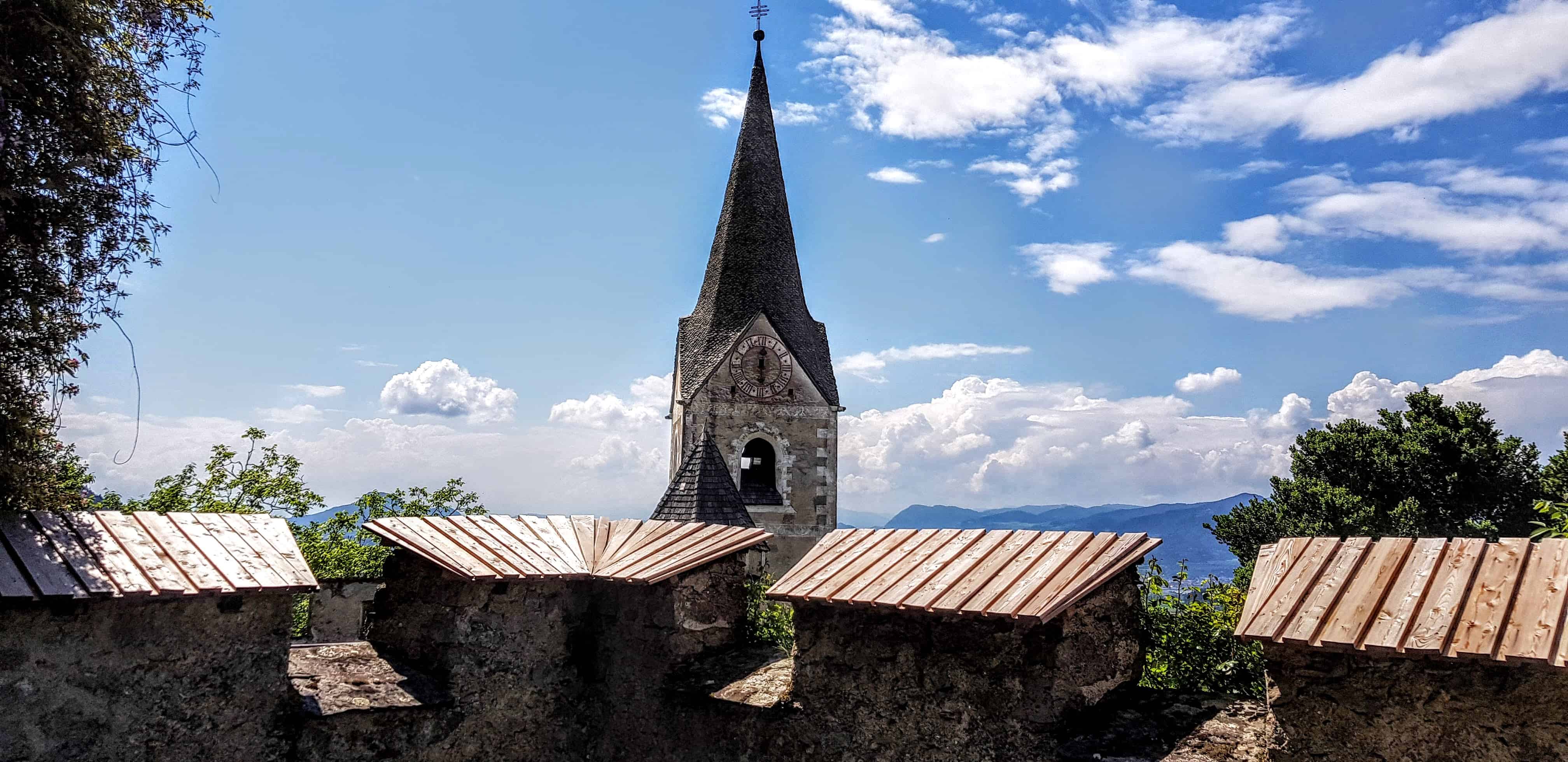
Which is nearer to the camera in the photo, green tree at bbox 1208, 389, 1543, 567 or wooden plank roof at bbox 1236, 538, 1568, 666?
wooden plank roof at bbox 1236, 538, 1568, 666

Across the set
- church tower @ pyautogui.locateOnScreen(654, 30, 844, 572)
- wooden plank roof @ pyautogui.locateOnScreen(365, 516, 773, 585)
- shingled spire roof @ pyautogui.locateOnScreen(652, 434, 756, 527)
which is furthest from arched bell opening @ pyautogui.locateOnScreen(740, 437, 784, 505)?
wooden plank roof @ pyautogui.locateOnScreen(365, 516, 773, 585)

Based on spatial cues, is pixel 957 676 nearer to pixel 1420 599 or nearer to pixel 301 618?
pixel 1420 599

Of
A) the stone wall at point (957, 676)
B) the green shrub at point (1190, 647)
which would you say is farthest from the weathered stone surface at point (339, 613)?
the green shrub at point (1190, 647)

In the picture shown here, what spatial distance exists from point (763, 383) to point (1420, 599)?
1965 centimetres

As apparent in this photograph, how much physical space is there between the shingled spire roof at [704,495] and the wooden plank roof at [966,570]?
270 inches

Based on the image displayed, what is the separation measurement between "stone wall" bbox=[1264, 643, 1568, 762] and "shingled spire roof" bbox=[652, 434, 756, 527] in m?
9.29

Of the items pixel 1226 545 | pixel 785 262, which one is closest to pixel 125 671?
pixel 785 262

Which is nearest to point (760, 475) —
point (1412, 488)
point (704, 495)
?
point (704, 495)

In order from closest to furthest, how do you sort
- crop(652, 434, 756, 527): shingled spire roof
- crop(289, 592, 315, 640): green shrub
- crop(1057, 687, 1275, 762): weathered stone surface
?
crop(1057, 687, 1275, 762): weathered stone surface, crop(289, 592, 315, 640): green shrub, crop(652, 434, 756, 527): shingled spire roof

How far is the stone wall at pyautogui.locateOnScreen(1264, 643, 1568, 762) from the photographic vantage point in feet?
11.7

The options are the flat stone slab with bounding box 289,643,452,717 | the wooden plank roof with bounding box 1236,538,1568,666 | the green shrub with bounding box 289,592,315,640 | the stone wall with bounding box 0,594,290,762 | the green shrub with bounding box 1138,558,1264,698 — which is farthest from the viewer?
the flat stone slab with bounding box 289,643,452,717

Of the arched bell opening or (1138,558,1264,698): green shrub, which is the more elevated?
the arched bell opening

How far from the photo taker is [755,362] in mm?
23375

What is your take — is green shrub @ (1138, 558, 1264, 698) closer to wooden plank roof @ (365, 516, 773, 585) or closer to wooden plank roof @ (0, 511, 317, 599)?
wooden plank roof @ (365, 516, 773, 585)
